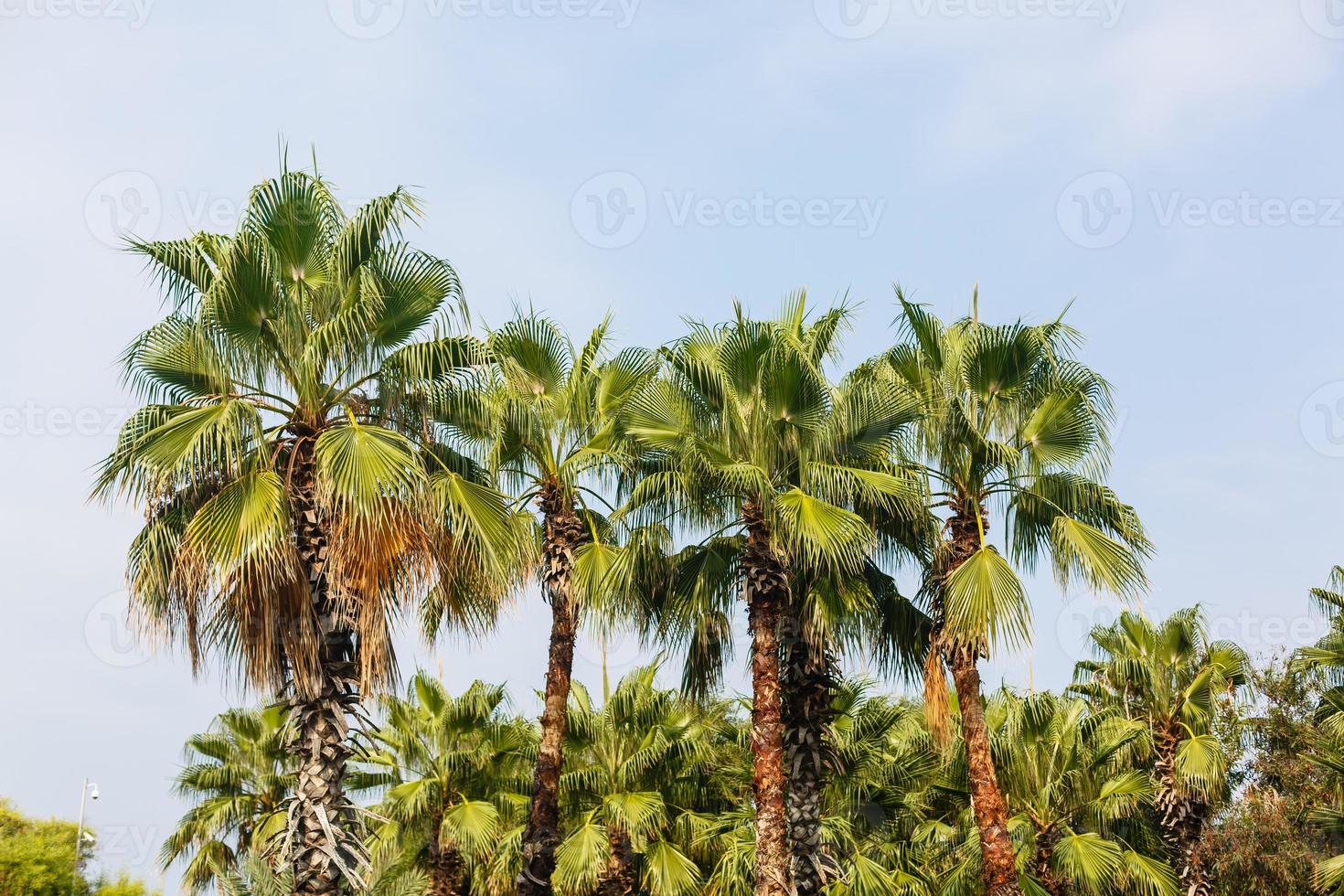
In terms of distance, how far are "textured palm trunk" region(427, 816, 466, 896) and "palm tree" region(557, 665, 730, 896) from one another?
2.53 metres

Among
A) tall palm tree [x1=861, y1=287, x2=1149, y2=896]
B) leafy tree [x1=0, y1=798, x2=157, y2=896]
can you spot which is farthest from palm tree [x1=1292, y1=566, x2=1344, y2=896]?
leafy tree [x1=0, y1=798, x2=157, y2=896]

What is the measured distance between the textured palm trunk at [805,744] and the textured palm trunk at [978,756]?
6.26 ft

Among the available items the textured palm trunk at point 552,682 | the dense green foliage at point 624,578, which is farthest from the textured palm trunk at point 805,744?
the textured palm trunk at point 552,682

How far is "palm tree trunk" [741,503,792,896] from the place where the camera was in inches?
631

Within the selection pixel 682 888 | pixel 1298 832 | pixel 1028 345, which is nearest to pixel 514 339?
pixel 1028 345

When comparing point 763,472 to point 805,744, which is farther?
point 805,744

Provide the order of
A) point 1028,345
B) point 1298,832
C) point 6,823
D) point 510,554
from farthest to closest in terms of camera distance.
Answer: point 6,823, point 1298,832, point 1028,345, point 510,554

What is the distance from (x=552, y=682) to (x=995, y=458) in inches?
276

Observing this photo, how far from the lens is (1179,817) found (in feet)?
94.8

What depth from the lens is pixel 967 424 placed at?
1717 centimetres

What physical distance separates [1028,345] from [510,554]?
7.81 metres

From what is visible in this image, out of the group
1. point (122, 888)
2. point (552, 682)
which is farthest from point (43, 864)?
point (552, 682)

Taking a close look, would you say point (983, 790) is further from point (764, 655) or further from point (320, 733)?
point (320, 733)

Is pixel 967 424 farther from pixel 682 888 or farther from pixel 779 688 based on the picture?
pixel 682 888
